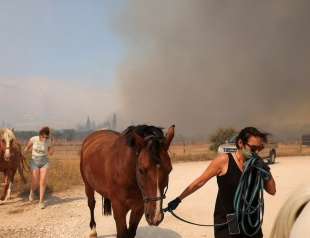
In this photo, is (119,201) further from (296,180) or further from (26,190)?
(296,180)

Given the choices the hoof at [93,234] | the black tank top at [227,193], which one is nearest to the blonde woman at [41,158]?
the hoof at [93,234]

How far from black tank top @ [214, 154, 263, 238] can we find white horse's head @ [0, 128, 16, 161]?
7.49 metres

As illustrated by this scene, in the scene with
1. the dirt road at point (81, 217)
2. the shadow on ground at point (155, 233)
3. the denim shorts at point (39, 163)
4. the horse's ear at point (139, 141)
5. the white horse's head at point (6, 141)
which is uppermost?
the horse's ear at point (139, 141)

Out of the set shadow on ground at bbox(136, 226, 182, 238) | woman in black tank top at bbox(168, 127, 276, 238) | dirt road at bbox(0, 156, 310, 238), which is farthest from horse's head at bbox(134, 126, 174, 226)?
dirt road at bbox(0, 156, 310, 238)

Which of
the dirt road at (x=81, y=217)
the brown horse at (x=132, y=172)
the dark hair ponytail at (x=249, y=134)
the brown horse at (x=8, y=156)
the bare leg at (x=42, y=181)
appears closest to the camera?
the dark hair ponytail at (x=249, y=134)

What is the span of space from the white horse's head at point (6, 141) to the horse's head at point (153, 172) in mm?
6616

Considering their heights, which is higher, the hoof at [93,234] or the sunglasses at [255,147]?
the sunglasses at [255,147]

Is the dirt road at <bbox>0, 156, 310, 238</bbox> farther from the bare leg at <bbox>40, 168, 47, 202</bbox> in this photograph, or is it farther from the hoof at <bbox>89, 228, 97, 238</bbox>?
the bare leg at <bbox>40, 168, 47, 202</bbox>

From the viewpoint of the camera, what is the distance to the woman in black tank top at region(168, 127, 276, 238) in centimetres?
352

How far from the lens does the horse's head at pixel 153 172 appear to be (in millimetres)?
3908

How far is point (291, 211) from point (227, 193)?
1236mm

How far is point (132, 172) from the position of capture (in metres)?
4.90

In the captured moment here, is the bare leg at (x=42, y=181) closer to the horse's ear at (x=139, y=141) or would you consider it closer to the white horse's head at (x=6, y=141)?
the white horse's head at (x=6, y=141)

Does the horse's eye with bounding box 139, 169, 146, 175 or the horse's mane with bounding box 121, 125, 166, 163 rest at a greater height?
the horse's mane with bounding box 121, 125, 166, 163
